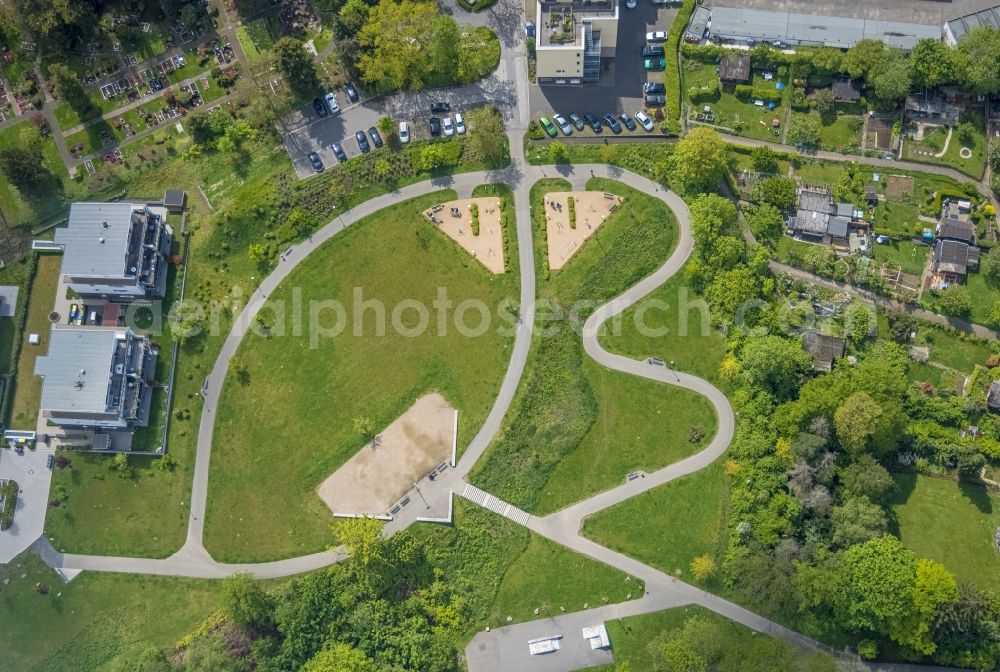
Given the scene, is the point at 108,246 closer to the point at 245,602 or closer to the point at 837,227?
the point at 245,602

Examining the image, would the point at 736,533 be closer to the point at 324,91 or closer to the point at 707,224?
the point at 707,224

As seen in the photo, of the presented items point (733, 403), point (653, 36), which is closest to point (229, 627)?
point (733, 403)

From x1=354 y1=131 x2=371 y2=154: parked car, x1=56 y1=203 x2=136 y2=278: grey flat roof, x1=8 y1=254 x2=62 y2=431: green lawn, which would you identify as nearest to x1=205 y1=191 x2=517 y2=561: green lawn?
x1=354 y1=131 x2=371 y2=154: parked car

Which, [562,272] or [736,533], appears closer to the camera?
[736,533]

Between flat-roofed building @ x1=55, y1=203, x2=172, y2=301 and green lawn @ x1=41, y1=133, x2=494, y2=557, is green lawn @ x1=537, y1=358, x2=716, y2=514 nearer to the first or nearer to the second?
green lawn @ x1=41, y1=133, x2=494, y2=557

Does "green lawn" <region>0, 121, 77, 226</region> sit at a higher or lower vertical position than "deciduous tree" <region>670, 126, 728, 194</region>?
lower

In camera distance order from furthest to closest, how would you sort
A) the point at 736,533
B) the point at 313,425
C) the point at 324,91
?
1. the point at 324,91
2. the point at 313,425
3. the point at 736,533

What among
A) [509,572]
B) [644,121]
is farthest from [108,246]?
[644,121]
